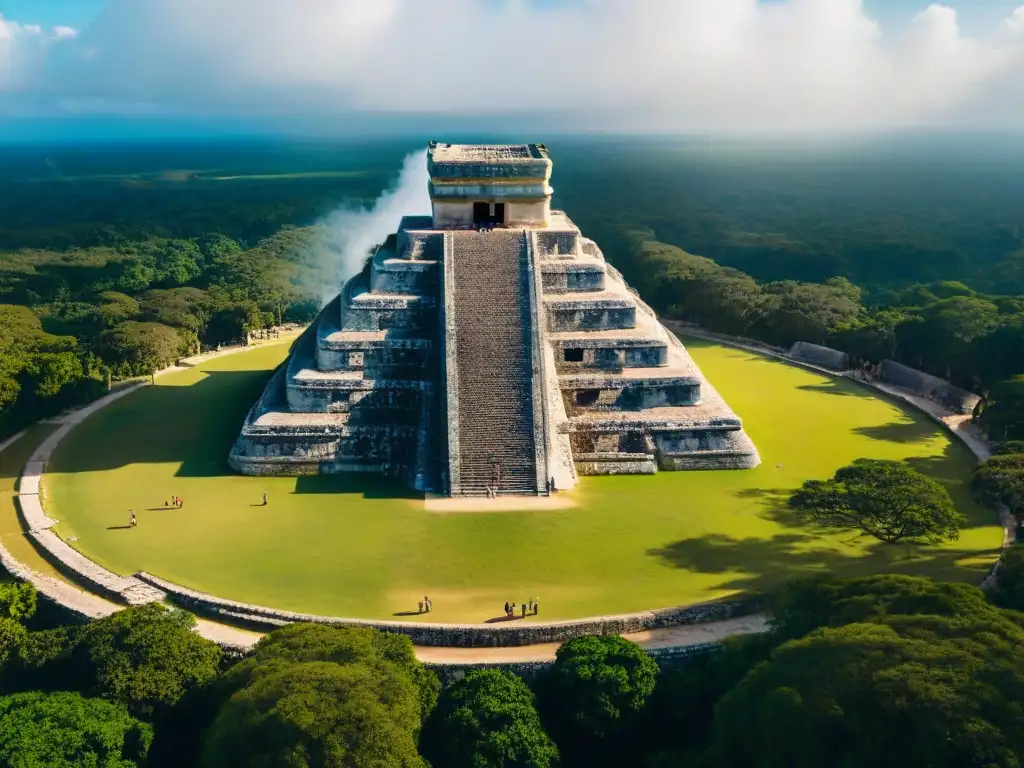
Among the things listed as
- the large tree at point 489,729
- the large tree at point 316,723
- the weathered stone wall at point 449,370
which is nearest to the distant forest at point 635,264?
the weathered stone wall at point 449,370

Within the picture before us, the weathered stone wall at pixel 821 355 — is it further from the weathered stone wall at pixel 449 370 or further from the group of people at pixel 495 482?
the group of people at pixel 495 482

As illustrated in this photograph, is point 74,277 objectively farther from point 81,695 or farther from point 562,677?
point 562,677

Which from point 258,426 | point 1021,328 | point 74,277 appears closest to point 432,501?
point 258,426

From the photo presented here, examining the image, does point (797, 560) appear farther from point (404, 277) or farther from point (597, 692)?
point (404, 277)

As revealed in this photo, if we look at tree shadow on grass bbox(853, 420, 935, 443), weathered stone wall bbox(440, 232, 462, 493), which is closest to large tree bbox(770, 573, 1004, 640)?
weathered stone wall bbox(440, 232, 462, 493)

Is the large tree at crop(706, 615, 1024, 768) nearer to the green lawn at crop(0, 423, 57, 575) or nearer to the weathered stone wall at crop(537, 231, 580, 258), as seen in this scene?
the green lawn at crop(0, 423, 57, 575)

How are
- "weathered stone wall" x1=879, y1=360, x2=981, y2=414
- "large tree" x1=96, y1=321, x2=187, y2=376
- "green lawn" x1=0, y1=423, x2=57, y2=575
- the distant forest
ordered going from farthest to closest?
1. the distant forest
2. "large tree" x1=96, y1=321, x2=187, y2=376
3. "weathered stone wall" x1=879, y1=360, x2=981, y2=414
4. "green lawn" x1=0, y1=423, x2=57, y2=575
